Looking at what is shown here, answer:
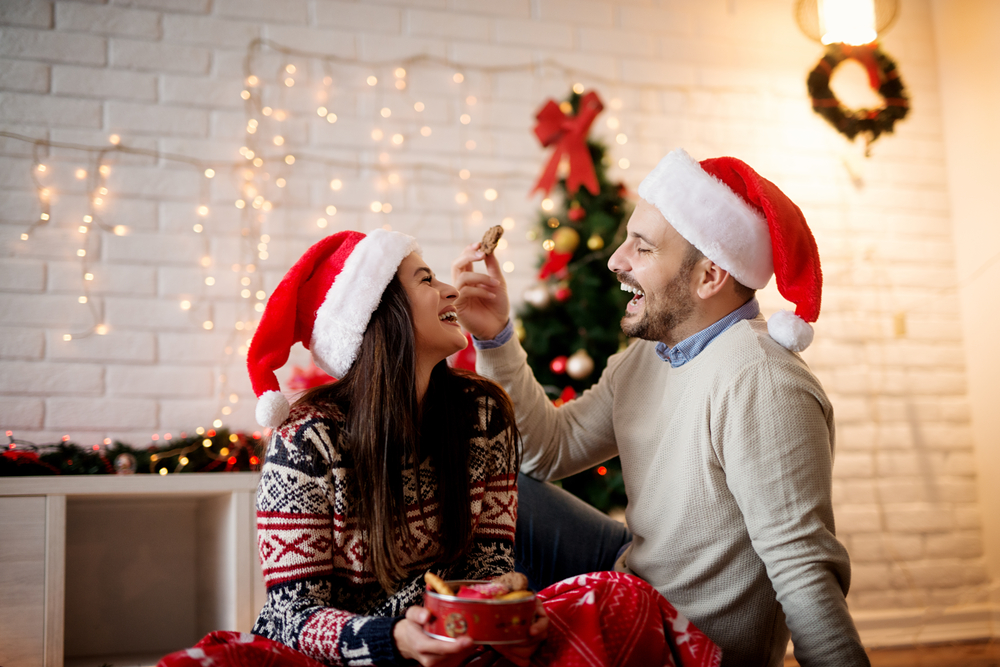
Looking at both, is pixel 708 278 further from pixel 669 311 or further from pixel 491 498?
pixel 491 498

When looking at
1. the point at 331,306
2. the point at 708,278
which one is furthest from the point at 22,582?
the point at 708,278

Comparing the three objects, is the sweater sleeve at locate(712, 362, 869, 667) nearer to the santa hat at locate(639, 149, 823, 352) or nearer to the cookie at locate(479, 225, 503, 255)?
A: the santa hat at locate(639, 149, 823, 352)

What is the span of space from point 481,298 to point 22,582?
1.35 m

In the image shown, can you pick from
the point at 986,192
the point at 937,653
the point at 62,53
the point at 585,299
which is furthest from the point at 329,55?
the point at 937,653

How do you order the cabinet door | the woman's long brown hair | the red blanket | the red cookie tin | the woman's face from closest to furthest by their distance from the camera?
the red cookie tin → the red blanket → the woman's long brown hair → the woman's face → the cabinet door

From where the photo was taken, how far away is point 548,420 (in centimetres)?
169

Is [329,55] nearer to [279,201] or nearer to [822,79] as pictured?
[279,201]

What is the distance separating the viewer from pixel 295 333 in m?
1.48

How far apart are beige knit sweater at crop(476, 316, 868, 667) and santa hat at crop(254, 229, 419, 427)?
22.6 inches

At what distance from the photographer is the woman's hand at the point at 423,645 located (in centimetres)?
94

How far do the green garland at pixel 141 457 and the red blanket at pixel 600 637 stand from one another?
1.09 m

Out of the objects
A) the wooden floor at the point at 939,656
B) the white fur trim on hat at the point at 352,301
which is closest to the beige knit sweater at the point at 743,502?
the white fur trim on hat at the point at 352,301

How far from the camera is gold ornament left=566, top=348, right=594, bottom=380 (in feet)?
7.50

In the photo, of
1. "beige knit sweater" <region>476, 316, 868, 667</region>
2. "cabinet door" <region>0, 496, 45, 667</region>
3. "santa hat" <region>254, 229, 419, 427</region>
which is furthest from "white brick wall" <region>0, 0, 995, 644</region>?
"beige knit sweater" <region>476, 316, 868, 667</region>
